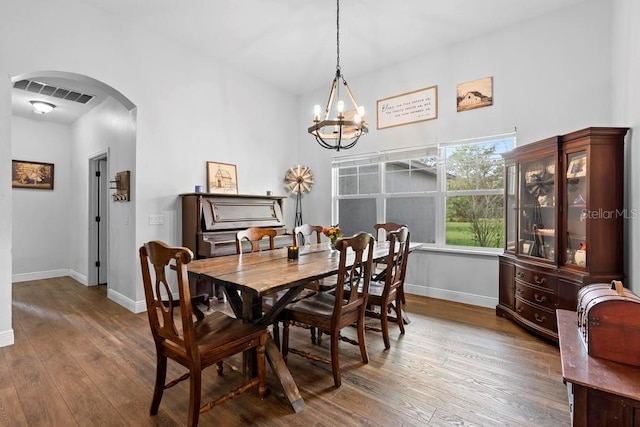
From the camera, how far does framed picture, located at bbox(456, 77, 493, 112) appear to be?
358cm

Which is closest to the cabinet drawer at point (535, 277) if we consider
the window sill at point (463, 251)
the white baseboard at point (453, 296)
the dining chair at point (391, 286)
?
the window sill at point (463, 251)

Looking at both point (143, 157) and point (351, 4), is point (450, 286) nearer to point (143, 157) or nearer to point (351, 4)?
point (351, 4)

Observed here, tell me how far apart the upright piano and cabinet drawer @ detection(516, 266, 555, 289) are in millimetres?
2723

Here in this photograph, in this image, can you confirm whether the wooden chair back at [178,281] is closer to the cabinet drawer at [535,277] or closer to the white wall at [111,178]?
the white wall at [111,178]

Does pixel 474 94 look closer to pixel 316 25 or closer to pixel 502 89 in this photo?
pixel 502 89

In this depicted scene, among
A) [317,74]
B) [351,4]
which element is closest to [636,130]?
[351,4]

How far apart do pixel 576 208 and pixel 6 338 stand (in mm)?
5102

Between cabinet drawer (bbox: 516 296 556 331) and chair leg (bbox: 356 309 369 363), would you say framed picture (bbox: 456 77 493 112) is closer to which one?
cabinet drawer (bbox: 516 296 556 331)

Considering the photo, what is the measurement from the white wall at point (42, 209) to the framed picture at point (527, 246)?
7.14 m

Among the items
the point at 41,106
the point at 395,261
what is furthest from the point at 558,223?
the point at 41,106

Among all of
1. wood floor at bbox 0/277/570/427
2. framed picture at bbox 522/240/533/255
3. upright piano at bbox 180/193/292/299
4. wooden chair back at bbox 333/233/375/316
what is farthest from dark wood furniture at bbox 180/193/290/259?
framed picture at bbox 522/240/533/255

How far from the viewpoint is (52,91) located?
4.14 meters

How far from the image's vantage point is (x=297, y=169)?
5.23 meters

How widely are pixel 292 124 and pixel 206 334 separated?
4.37 m
